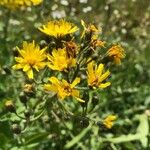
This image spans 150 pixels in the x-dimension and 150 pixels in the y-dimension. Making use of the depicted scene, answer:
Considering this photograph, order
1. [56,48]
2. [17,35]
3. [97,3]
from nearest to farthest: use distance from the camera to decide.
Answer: [56,48] < [17,35] < [97,3]

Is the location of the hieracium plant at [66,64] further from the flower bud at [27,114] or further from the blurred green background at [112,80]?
the blurred green background at [112,80]

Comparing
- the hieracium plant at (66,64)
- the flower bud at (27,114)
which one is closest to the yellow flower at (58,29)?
the hieracium plant at (66,64)

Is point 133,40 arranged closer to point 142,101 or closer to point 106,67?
point 142,101

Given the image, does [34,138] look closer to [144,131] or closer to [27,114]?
[27,114]

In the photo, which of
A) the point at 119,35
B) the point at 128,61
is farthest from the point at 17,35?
the point at 119,35

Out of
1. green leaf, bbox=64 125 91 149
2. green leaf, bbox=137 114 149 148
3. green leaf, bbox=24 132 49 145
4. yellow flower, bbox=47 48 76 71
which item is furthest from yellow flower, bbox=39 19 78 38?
green leaf, bbox=137 114 149 148

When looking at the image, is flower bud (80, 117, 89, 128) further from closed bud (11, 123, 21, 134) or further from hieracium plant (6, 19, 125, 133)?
closed bud (11, 123, 21, 134)
